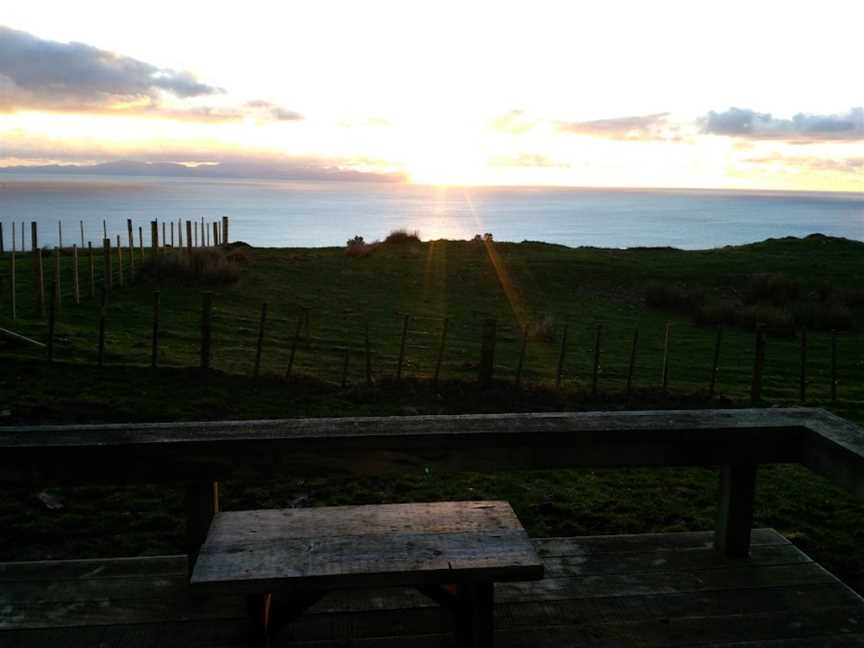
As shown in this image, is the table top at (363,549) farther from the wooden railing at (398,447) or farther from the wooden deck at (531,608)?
the wooden deck at (531,608)

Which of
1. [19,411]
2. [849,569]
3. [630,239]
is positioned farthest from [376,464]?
[630,239]

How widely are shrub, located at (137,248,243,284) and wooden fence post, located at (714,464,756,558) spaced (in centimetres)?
2133

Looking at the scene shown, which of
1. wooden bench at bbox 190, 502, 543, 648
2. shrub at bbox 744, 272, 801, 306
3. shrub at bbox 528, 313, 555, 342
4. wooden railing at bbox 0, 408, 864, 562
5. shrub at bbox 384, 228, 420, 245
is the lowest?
shrub at bbox 528, 313, 555, 342

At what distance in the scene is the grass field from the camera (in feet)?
19.2

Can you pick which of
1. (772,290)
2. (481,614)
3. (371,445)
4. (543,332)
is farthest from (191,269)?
(481,614)

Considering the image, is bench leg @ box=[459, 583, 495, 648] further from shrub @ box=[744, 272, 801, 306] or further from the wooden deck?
shrub @ box=[744, 272, 801, 306]

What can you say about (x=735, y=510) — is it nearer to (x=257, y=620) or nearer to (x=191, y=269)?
(x=257, y=620)

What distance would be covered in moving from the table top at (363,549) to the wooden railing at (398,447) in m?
0.20

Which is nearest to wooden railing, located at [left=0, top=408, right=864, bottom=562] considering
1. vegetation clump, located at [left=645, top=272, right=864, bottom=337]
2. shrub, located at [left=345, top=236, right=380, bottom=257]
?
vegetation clump, located at [left=645, top=272, right=864, bottom=337]

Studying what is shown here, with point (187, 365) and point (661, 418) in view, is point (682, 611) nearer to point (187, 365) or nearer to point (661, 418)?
point (661, 418)

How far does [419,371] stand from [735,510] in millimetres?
9195

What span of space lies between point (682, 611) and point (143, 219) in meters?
180

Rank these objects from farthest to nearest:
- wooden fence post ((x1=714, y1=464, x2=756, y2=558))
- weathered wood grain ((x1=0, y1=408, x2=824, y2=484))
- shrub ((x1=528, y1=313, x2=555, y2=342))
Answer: shrub ((x1=528, y1=313, x2=555, y2=342))
wooden fence post ((x1=714, y1=464, x2=756, y2=558))
weathered wood grain ((x1=0, y1=408, x2=824, y2=484))

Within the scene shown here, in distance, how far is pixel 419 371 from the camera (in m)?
12.9
